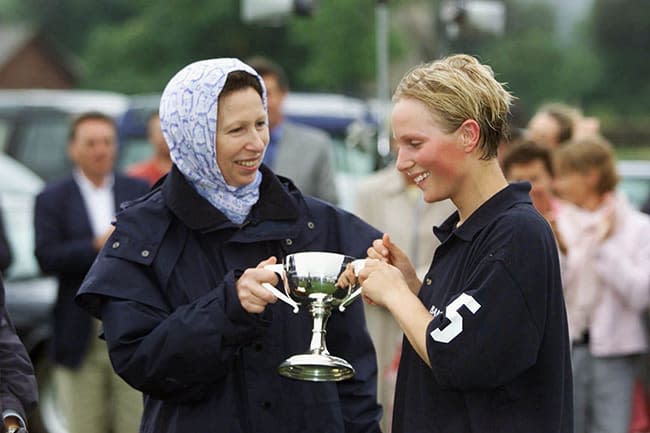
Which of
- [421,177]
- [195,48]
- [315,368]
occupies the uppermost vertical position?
[421,177]

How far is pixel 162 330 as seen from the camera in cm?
386

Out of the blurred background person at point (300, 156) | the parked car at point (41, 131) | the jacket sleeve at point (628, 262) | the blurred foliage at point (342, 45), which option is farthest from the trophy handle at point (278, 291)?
the parked car at point (41, 131)

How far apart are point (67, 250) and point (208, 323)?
11.9 feet

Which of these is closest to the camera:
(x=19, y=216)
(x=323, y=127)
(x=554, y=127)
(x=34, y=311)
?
(x=554, y=127)

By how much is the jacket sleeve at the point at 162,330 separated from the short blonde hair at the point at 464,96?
775 mm

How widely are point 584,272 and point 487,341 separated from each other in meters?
3.90

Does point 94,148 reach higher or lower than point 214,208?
lower

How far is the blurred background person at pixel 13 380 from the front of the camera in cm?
399

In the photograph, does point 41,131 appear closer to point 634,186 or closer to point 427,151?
point 634,186

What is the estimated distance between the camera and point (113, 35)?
5469 cm

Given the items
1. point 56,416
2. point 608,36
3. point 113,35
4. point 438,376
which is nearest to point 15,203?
point 56,416

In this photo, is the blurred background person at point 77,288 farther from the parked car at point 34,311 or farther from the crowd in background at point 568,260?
the parked car at point 34,311

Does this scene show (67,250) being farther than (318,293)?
Yes

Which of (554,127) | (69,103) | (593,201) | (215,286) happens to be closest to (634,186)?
(554,127)
